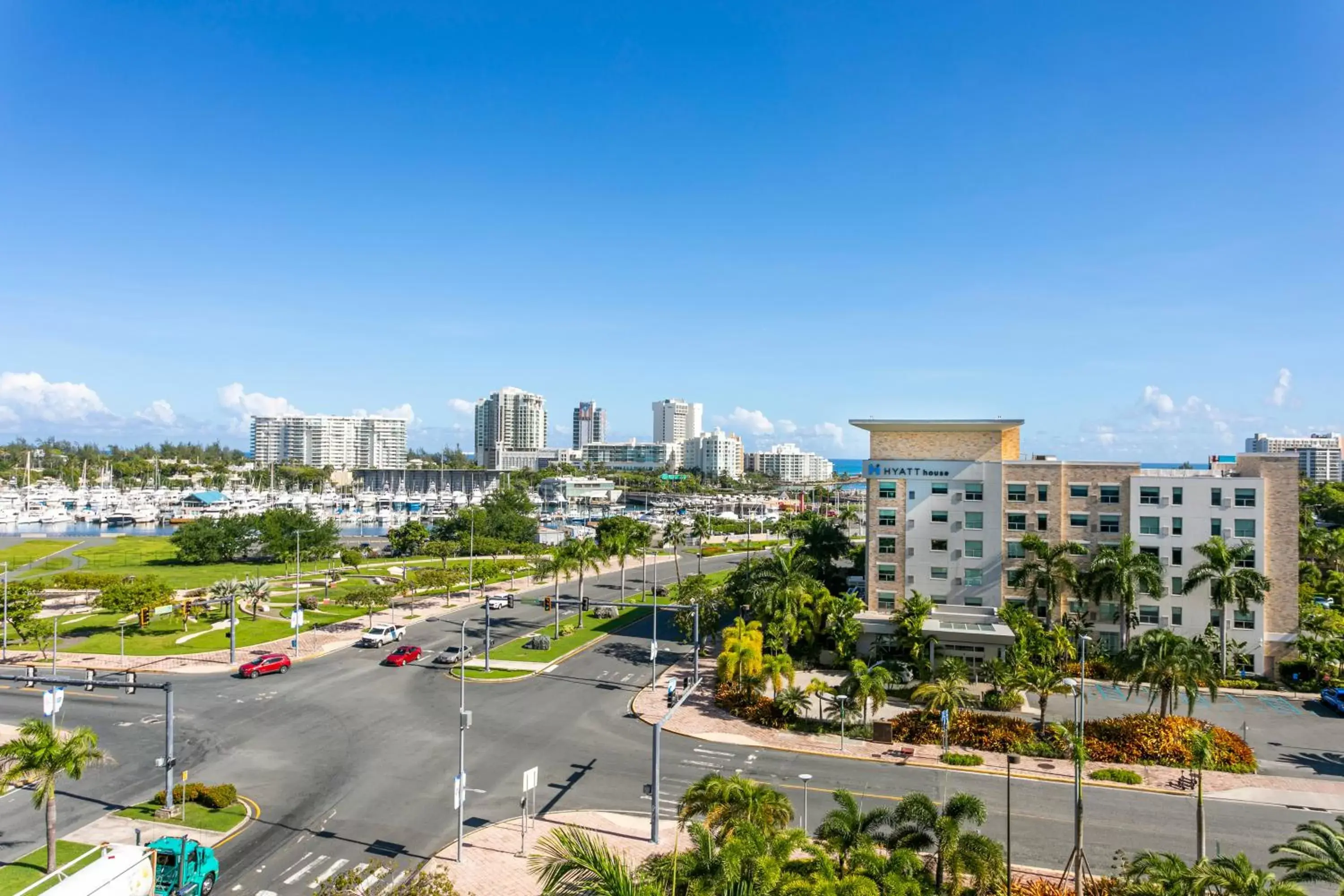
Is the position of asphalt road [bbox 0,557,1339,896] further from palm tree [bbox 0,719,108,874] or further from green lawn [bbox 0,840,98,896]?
palm tree [bbox 0,719,108,874]

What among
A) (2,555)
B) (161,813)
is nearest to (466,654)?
(161,813)

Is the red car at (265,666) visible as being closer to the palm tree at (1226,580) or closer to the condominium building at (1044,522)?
the condominium building at (1044,522)

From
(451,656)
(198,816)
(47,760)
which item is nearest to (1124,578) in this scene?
(451,656)

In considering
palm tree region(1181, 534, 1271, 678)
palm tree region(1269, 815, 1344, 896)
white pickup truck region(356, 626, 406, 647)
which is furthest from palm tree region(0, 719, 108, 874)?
palm tree region(1181, 534, 1271, 678)

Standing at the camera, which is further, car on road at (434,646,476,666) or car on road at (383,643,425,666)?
car on road at (434,646,476,666)

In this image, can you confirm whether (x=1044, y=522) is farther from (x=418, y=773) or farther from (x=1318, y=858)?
(x=418, y=773)
